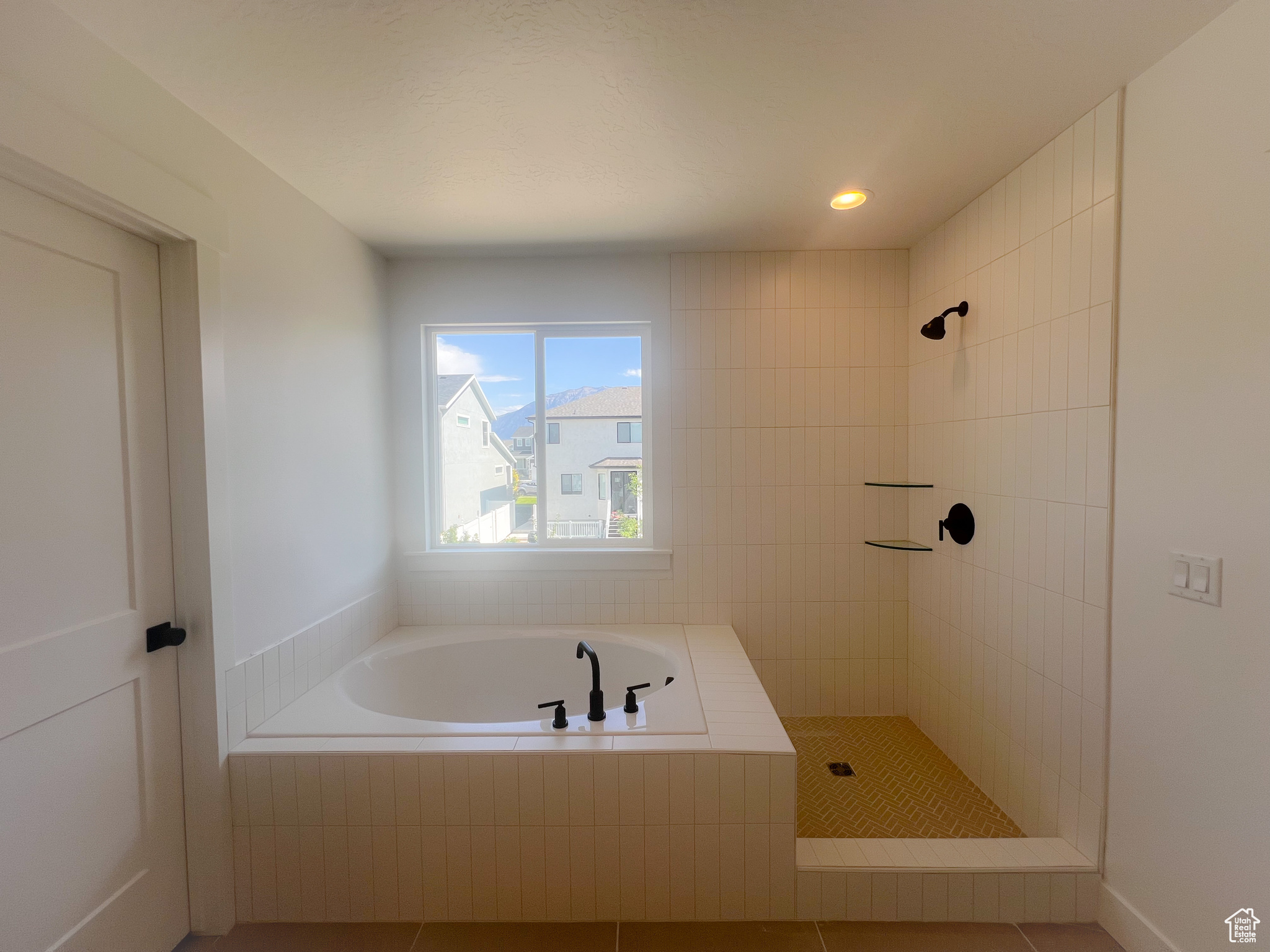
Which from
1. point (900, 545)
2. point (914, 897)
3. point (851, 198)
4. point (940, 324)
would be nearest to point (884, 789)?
point (914, 897)

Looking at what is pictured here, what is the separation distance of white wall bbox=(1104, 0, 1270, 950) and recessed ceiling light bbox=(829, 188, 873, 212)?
0.72 m

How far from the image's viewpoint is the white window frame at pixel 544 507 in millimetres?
2611

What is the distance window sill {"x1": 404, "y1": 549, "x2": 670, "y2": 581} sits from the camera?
2.62m

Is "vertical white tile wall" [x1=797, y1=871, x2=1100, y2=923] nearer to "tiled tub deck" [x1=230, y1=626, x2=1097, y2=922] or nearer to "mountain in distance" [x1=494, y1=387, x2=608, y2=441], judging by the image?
"tiled tub deck" [x1=230, y1=626, x2=1097, y2=922]

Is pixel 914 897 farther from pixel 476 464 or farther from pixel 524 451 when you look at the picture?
pixel 476 464

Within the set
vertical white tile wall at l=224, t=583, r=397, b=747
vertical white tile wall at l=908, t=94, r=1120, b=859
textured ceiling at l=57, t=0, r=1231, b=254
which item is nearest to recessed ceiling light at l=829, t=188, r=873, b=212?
textured ceiling at l=57, t=0, r=1231, b=254

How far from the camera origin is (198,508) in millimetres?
1483

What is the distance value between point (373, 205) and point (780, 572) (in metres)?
2.31

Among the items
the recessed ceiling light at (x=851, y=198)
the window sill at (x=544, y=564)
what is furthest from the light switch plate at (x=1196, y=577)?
the window sill at (x=544, y=564)

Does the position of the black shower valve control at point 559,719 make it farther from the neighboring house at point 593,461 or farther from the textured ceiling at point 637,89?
the textured ceiling at point 637,89

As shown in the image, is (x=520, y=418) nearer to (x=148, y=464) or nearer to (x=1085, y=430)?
(x=148, y=464)

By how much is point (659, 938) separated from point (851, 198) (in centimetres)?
246

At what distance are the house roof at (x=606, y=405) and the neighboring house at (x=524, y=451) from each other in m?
0.14

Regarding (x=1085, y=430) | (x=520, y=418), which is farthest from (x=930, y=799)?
(x=520, y=418)
